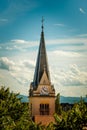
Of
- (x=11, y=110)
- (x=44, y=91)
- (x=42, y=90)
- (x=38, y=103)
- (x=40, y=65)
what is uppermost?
(x=40, y=65)

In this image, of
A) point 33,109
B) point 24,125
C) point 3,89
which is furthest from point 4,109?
point 33,109

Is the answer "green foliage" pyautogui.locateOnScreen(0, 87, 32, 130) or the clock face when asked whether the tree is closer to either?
"green foliage" pyautogui.locateOnScreen(0, 87, 32, 130)

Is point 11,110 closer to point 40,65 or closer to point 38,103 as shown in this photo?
point 38,103

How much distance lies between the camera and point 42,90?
2415 inches

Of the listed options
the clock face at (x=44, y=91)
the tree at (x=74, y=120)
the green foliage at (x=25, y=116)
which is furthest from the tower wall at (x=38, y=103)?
the tree at (x=74, y=120)

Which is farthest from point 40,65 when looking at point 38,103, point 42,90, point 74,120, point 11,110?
point 74,120

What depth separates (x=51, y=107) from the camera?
201 feet

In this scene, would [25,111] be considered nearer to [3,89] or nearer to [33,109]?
[3,89]

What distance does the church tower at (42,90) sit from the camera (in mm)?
60719

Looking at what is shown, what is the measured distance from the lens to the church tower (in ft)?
199

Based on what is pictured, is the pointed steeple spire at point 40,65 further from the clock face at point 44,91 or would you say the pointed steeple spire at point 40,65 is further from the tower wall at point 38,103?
the tower wall at point 38,103

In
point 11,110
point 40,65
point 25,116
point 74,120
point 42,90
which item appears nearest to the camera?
point 74,120

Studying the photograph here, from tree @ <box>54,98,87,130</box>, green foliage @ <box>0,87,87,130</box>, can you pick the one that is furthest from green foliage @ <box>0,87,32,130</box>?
tree @ <box>54,98,87,130</box>

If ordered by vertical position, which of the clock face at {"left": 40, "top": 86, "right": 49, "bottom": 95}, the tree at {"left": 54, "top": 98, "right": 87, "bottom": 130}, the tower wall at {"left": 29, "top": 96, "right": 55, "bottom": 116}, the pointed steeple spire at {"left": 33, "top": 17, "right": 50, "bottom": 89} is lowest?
the tree at {"left": 54, "top": 98, "right": 87, "bottom": 130}
